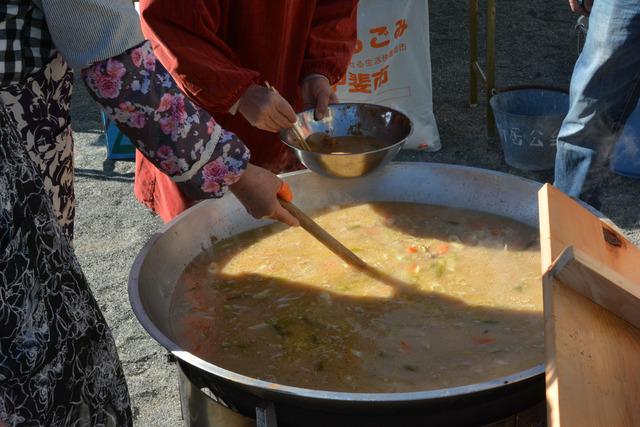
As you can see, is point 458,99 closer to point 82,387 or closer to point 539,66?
point 539,66

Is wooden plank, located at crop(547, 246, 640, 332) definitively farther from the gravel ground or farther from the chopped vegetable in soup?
the gravel ground

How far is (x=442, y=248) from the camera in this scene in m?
2.21

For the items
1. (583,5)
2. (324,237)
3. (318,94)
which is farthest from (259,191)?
(583,5)

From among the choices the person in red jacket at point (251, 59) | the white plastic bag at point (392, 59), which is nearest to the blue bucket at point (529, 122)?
the white plastic bag at point (392, 59)

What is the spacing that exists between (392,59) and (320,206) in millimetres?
2434

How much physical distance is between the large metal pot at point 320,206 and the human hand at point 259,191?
0.21 meters

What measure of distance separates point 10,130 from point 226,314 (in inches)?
29.9

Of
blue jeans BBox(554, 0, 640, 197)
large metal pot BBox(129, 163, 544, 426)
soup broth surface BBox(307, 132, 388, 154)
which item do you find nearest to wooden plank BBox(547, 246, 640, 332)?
large metal pot BBox(129, 163, 544, 426)

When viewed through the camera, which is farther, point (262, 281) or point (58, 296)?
point (262, 281)

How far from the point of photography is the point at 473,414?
4.88 ft

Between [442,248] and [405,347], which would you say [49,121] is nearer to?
[405,347]

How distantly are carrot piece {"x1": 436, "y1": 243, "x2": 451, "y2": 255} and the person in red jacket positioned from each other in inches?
22.3

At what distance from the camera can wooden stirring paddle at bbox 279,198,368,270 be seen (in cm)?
204

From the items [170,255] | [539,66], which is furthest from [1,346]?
[539,66]
